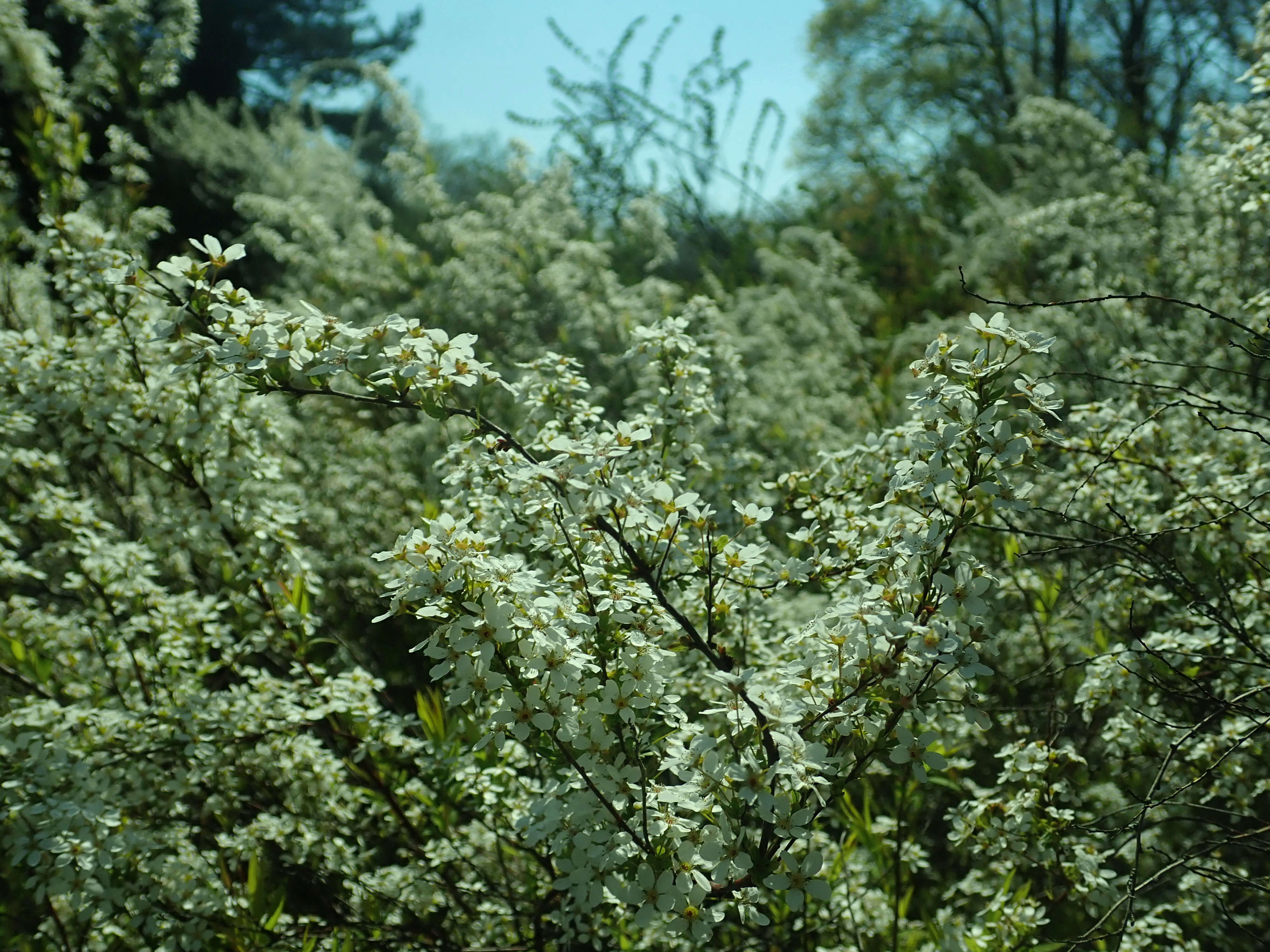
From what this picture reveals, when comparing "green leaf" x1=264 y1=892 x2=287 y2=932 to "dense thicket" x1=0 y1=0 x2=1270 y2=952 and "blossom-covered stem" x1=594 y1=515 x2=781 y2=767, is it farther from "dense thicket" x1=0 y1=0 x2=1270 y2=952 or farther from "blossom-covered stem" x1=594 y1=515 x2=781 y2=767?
"blossom-covered stem" x1=594 y1=515 x2=781 y2=767

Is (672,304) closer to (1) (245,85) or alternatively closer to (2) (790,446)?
(2) (790,446)

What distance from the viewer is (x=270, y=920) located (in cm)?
255

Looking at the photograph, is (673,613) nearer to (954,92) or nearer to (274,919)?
(274,919)

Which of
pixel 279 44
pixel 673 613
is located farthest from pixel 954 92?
pixel 673 613

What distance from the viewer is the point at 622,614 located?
1716mm

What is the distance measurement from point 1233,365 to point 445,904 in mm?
3608

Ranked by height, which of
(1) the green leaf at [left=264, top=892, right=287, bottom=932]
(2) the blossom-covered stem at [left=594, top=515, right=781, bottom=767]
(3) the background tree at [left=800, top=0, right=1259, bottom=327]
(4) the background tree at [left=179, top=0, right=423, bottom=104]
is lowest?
(1) the green leaf at [left=264, top=892, right=287, bottom=932]

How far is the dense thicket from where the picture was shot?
1689 millimetres

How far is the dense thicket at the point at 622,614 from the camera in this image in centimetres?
169

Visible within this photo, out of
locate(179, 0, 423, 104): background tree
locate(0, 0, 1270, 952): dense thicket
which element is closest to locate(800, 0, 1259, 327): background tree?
locate(0, 0, 1270, 952): dense thicket

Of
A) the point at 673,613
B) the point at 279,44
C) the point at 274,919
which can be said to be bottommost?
the point at 274,919

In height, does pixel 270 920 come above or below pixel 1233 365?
below

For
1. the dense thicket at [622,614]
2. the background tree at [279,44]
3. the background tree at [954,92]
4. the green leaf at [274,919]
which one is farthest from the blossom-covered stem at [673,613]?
the background tree at [279,44]

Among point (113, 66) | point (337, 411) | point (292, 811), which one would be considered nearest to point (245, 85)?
point (113, 66)
